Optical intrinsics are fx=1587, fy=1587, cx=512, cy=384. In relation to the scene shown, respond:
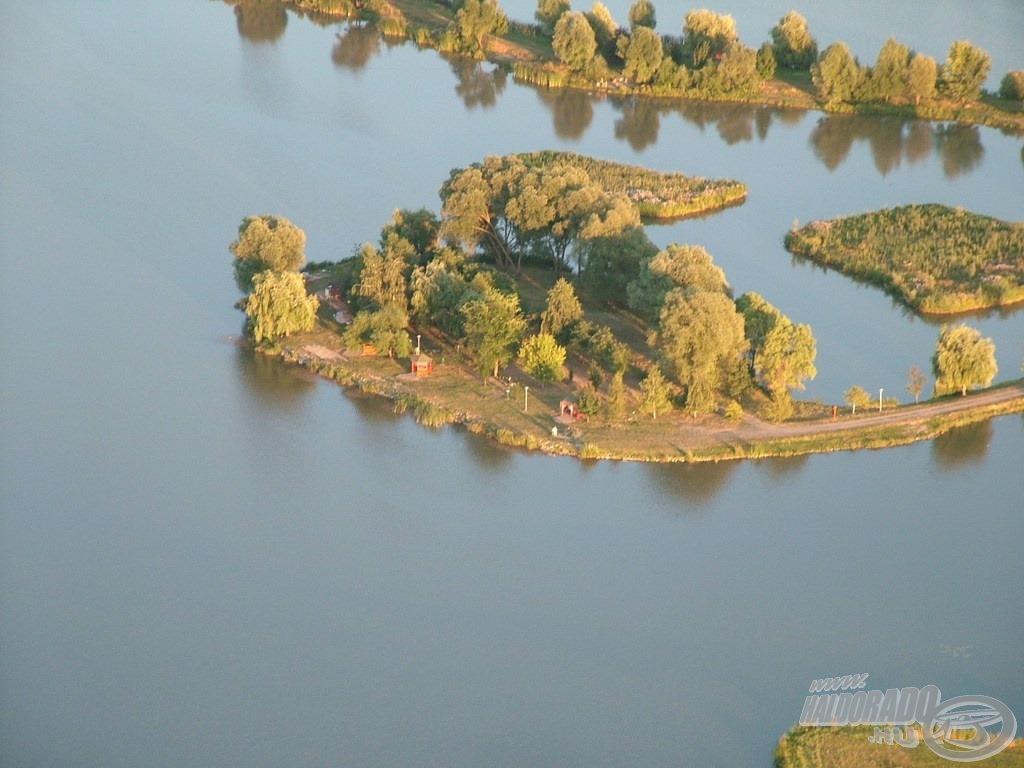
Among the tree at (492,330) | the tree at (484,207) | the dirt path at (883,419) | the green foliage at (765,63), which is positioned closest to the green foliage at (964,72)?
the green foliage at (765,63)

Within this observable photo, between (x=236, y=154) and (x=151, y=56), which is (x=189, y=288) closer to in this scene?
(x=236, y=154)

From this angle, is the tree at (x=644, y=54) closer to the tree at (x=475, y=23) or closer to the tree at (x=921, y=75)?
the tree at (x=475, y=23)

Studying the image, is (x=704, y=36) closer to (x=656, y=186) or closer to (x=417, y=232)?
(x=656, y=186)

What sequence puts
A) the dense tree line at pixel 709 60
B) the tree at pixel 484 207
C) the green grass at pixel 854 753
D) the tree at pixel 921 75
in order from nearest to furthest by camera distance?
1. the green grass at pixel 854 753
2. the tree at pixel 484 207
3. the tree at pixel 921 75
4. the dense tree line at pixel 709 60

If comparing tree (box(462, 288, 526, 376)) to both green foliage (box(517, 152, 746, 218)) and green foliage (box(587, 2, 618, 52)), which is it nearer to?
green foliage (box(517, 152, 746, 218))

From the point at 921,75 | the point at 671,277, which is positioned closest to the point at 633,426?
the point at 671,277

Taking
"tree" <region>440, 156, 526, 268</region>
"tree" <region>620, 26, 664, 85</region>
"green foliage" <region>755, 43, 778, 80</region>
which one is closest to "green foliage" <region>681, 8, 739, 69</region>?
"green foliage" <region>755, 43, 778, 80</region>
